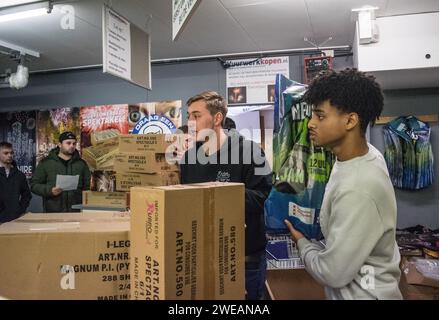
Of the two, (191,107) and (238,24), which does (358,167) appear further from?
(238,24)

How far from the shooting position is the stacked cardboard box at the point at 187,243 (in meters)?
1.03

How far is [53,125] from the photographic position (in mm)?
5168

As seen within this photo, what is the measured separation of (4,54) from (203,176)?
360 cm

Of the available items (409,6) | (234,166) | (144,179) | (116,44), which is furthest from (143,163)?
(409,6)

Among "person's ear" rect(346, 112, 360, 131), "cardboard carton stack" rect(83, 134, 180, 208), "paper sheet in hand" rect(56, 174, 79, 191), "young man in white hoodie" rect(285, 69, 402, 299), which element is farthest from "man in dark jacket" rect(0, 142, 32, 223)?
"person's ear" rect(346, 112, 360, 131)

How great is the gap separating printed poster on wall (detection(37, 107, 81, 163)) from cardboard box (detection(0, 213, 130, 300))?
414cm

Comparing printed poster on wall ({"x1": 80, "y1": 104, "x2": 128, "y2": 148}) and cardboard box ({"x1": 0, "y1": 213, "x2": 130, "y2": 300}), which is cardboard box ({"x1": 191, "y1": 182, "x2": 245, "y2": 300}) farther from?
printed poster on wall ({"x1": 80, "y1": 104, "x2": 128, "y2": 148})

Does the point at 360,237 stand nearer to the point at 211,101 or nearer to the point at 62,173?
the point at 211,101

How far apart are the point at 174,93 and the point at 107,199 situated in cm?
194

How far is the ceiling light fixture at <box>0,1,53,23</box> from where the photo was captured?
2982mm

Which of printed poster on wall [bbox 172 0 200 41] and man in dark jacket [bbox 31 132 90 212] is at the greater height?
printed poster on wall [bbox 172 0 200 41]

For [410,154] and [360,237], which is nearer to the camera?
[360,237]

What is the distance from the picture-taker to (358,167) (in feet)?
3.81

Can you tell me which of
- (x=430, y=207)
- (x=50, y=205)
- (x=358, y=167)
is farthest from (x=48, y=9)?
(x=430, y=207)
